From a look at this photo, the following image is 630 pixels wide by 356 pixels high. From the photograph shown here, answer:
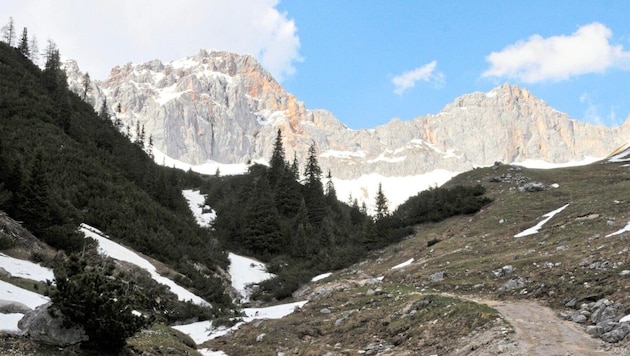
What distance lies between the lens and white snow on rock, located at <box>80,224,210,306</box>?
25531mm

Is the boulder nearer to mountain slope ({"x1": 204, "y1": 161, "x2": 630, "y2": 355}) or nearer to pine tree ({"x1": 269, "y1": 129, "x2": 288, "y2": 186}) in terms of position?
mountain slope ({"x1": 204, "y1": 161, "x2": 630, "y2": 355})

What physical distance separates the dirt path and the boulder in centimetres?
914

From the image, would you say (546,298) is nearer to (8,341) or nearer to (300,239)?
(8,341)

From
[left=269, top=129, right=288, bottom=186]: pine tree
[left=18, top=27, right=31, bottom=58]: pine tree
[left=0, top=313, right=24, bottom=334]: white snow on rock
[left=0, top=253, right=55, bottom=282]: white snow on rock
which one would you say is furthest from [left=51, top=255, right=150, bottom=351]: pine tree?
[left=18, top=27, right=31, bottom=58]: pine tree

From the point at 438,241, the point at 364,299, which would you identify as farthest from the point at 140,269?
the point at 438,241

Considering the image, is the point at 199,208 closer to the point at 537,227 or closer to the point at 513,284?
the point at 537,227

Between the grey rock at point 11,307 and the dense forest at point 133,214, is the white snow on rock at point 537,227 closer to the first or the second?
the dense forest at point 133,214

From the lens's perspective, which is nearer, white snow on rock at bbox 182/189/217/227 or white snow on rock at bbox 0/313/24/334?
white snow on rock at bbox 0/313/24/334

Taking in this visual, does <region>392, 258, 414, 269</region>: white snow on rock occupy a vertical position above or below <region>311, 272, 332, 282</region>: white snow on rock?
above

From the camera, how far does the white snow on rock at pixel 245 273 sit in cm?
3925

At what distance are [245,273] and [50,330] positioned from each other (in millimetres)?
35264

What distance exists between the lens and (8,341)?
8805mm

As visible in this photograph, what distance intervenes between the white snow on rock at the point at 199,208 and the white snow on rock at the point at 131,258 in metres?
31.2

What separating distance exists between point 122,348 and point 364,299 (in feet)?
39.7
